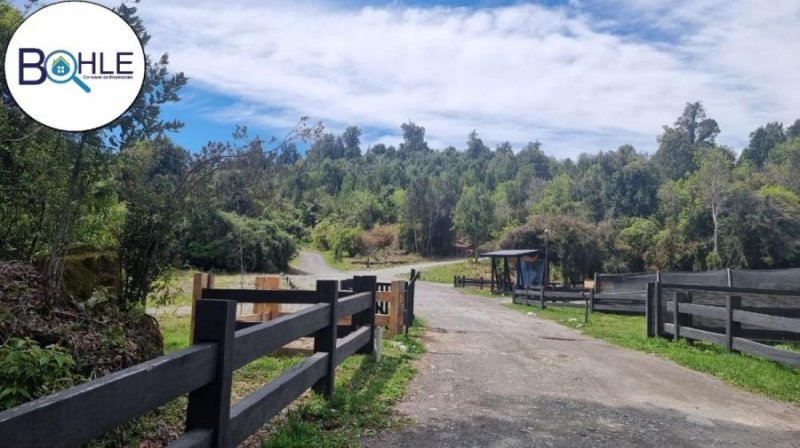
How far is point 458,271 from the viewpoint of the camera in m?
54.0

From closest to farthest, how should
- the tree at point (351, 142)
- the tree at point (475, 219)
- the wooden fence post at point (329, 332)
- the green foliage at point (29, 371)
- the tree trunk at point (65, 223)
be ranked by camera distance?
the green foliage at point (29, 371), the tree trunk at point (65, 223), the wooden fence post at point (329, 332), the tree at point (475, 219), the tree at point (351, 142)

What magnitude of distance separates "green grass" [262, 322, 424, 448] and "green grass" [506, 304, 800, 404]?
4112 millimetres

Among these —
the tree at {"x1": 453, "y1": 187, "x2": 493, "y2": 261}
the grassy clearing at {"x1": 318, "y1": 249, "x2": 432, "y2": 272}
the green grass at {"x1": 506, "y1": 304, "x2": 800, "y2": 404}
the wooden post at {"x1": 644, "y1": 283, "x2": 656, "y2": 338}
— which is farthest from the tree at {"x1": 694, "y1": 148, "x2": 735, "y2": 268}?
the wooden post at {"x1": 644, "y1": 283, "x2": 656, "y2": 338}

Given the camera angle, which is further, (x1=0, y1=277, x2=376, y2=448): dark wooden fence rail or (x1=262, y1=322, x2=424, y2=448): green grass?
(x1=262, y1=322, x2=424, y2=448): green grass

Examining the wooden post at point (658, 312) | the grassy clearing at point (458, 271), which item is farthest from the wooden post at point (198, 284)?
the grassy clearing at point (458, 271)

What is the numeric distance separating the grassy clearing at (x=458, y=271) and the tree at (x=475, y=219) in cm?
1122

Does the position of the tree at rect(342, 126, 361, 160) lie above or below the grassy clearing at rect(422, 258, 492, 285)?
above

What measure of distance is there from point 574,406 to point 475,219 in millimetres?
66524

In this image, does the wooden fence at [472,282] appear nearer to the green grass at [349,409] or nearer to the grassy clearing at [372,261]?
the grassy clearing at [372,261]

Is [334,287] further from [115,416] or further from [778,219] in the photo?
[778,219]

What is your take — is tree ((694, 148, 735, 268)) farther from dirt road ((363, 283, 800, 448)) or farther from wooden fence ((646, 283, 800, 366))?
dirt road ((363, 283, 800, 448))

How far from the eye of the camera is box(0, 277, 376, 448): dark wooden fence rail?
183 cm

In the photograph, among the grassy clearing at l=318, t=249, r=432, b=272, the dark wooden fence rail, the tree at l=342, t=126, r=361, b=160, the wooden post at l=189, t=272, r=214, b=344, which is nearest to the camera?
the dark wooden fence rail

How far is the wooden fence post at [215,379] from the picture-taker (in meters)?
2.93
